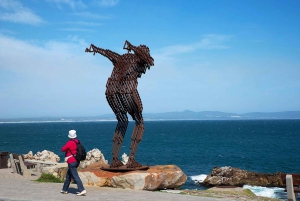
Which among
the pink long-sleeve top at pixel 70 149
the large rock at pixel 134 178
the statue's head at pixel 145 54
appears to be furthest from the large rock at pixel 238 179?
the pink long-sleeve top at pixel 70 149

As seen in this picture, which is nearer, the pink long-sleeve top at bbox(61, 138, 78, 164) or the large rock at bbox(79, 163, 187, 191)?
the pink long-sleeve top at bbox(61, 138, 78, 164)

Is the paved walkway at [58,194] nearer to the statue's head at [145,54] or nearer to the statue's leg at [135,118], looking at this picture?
the statue's leg at [135,118]

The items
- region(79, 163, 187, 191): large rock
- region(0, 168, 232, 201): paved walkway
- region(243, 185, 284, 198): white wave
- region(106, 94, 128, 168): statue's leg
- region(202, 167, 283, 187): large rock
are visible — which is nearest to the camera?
region(0, 168, 232, 201): paved walkway

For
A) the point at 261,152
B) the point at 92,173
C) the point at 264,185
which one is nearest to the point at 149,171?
the point at 92,173

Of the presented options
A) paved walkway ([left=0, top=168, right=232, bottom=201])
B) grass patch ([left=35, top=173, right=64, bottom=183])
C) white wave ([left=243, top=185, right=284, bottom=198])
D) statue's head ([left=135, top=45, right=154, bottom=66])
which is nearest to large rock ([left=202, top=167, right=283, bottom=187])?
white wave ([left=243, top=185, right=284, bottom=198])

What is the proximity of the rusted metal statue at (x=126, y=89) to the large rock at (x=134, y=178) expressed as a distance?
86cm

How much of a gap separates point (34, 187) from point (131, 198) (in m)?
3.38

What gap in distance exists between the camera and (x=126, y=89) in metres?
15.1

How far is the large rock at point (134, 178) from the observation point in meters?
13.9

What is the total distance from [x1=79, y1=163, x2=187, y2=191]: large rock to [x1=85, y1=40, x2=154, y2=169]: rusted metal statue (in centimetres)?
86

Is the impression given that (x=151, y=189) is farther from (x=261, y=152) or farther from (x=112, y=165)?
(x=261, y=152)

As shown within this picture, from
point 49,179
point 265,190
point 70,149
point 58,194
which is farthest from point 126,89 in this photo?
point 265,190

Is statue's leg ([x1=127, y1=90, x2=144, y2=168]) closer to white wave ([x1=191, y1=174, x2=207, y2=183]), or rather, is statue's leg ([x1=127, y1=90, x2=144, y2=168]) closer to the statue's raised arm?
the statue's raised arm

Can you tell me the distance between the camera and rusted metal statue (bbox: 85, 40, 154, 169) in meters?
15.1
